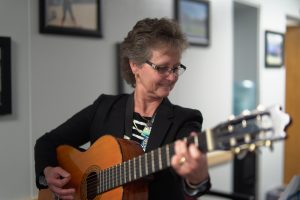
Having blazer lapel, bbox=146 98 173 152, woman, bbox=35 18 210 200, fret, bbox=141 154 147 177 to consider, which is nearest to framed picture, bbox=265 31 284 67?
woman, bbox=35 18 210 200

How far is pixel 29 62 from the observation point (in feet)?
6.33

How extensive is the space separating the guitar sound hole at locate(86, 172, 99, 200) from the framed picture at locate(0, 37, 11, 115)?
644 millimetres

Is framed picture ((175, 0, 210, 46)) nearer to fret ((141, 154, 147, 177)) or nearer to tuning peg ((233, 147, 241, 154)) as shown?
fret ((141, 154, 147, 177))

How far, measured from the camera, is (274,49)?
3895 mm

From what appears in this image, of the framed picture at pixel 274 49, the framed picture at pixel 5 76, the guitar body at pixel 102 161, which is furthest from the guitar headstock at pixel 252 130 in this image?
the framed picture at pixel 274 49

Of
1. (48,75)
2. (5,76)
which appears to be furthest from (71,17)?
(5,76)

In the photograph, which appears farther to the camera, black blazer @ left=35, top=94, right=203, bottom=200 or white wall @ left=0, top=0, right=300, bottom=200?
white wall @ left=0, top=0, right=300, bottom=200

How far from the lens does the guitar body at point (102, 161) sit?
1.25 meters

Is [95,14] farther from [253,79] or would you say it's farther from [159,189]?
[253,79]

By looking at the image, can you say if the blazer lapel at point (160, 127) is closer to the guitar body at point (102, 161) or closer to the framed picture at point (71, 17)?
the guitar body at point (102, 161)

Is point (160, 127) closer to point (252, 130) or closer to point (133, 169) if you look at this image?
point (133, 169)

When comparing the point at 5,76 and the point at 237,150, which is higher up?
the point at 5,76

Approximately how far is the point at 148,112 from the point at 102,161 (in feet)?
0.77

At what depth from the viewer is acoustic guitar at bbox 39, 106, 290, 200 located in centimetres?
92
